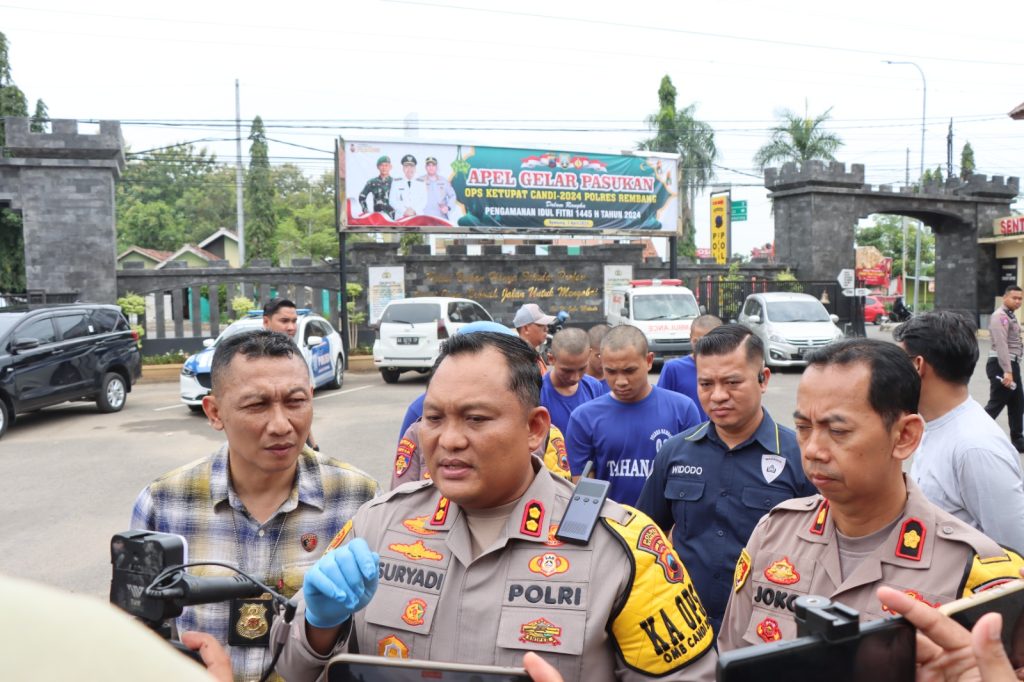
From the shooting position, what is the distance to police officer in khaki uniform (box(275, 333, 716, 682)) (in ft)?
5.92

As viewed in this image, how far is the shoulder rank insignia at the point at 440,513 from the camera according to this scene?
2.05 meters

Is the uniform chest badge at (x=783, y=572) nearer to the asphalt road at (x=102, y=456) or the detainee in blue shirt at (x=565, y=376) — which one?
the detainee in blue shirt at (x=565, y=376)

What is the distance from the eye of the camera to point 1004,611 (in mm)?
1495

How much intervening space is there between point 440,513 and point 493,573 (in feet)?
0.73

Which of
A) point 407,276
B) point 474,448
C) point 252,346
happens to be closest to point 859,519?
point 474,448

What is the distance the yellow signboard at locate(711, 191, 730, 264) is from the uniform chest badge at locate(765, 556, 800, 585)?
3176cm

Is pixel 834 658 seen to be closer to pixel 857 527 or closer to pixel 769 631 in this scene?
pixel 769 631

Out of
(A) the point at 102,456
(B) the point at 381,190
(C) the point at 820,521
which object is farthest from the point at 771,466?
(B) the point at 381,190

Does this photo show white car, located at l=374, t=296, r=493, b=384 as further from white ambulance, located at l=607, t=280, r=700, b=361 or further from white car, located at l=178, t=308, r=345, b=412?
white ambulance, located at l=607, t=280, r=700, b=361

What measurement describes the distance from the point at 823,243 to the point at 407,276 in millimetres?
15220

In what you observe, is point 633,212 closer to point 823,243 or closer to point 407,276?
point 407,276

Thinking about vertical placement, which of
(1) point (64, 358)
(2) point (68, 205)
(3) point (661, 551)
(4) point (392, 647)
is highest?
(2) point (68, 205)

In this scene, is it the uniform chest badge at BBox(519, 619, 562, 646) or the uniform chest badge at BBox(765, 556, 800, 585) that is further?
the uniform chest badge at BBox(765, 556, 800, 585)

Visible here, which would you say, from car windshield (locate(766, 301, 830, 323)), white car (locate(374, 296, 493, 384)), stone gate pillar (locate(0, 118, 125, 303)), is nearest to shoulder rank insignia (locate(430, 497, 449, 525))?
white car (locate(374, 296, 493, 384))
